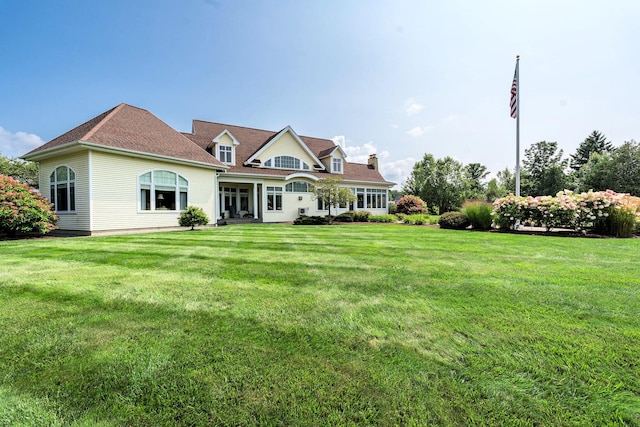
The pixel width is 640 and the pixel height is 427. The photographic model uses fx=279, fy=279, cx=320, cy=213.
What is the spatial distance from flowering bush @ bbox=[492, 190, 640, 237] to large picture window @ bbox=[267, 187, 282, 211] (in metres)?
13.7

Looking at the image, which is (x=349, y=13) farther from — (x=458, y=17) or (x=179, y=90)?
(x=179, y=90)

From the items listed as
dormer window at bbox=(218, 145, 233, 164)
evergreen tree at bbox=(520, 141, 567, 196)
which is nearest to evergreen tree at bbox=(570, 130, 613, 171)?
evergreen tree at bbox=(520, 141, 567, 196)

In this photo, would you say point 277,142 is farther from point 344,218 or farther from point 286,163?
point 344,218

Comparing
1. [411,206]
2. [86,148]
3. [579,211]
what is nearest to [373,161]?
[411,206]

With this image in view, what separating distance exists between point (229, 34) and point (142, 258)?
12944 mm

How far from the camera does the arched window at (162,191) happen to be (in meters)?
13.1

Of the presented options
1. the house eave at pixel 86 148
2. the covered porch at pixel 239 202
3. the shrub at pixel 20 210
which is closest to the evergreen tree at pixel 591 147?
the covered porch at pixel 239 202

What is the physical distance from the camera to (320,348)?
2275 mm

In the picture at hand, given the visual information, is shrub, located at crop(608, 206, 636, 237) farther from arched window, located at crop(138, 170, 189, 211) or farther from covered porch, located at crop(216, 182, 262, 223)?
arched window, located at crop(138, 170, 189, 211)

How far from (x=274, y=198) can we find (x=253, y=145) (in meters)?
5.34

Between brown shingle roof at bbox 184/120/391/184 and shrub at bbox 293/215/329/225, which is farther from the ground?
brown shingle roof at bbox 184/120/391/184

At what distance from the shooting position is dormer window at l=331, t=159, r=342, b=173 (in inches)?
963

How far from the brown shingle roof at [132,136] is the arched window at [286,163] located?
6.45 meters

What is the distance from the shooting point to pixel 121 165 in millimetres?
12258
